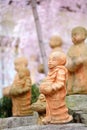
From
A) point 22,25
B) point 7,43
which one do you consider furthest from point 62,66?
point 7,43

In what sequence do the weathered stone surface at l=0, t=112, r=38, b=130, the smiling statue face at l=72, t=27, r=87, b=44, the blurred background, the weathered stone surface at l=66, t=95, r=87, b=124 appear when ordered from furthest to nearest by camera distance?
1. the blurred background
2. the weathered stone surface at l=0, t=112, r=38, b=130
3. the smiling statue face at l=72, t=27, r=87, b=44
4. the weathered stone surface at l=66, t=95, r=87, b=124

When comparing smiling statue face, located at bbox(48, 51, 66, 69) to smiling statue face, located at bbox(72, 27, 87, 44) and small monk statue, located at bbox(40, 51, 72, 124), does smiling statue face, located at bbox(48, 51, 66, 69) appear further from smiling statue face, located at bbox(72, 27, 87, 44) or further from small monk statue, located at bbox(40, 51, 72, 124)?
smiling statue face, located at bbox(72, 27, 87, 44)

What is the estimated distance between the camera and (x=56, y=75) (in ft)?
19.9

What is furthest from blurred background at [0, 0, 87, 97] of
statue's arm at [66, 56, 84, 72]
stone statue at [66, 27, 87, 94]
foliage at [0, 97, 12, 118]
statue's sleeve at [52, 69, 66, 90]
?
statue's sleeve at [52, 69, 66, 90]

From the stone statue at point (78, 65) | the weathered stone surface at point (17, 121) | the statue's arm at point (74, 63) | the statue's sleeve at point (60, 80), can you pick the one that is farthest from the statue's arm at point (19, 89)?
the statue's sleeve at point (60, 80)

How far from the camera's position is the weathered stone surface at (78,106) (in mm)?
6050

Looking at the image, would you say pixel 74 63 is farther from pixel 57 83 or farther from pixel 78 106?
pixel 57 83

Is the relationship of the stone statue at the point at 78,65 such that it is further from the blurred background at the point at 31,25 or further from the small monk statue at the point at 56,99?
the blurred background at the point at 31,25

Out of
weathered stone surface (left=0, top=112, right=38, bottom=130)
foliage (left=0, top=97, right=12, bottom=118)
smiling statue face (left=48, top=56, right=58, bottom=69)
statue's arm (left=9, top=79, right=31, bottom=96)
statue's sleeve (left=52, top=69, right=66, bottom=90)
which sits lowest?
foliage (left=0, top=97, right=12, bottom=118)

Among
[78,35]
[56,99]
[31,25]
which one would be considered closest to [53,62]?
[56,99]

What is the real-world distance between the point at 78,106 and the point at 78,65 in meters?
0.67

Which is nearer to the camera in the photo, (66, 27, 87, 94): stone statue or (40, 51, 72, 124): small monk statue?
(40, 51, 72, 124): small monk statue

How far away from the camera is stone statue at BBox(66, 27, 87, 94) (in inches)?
275

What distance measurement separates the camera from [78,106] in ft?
22.0
